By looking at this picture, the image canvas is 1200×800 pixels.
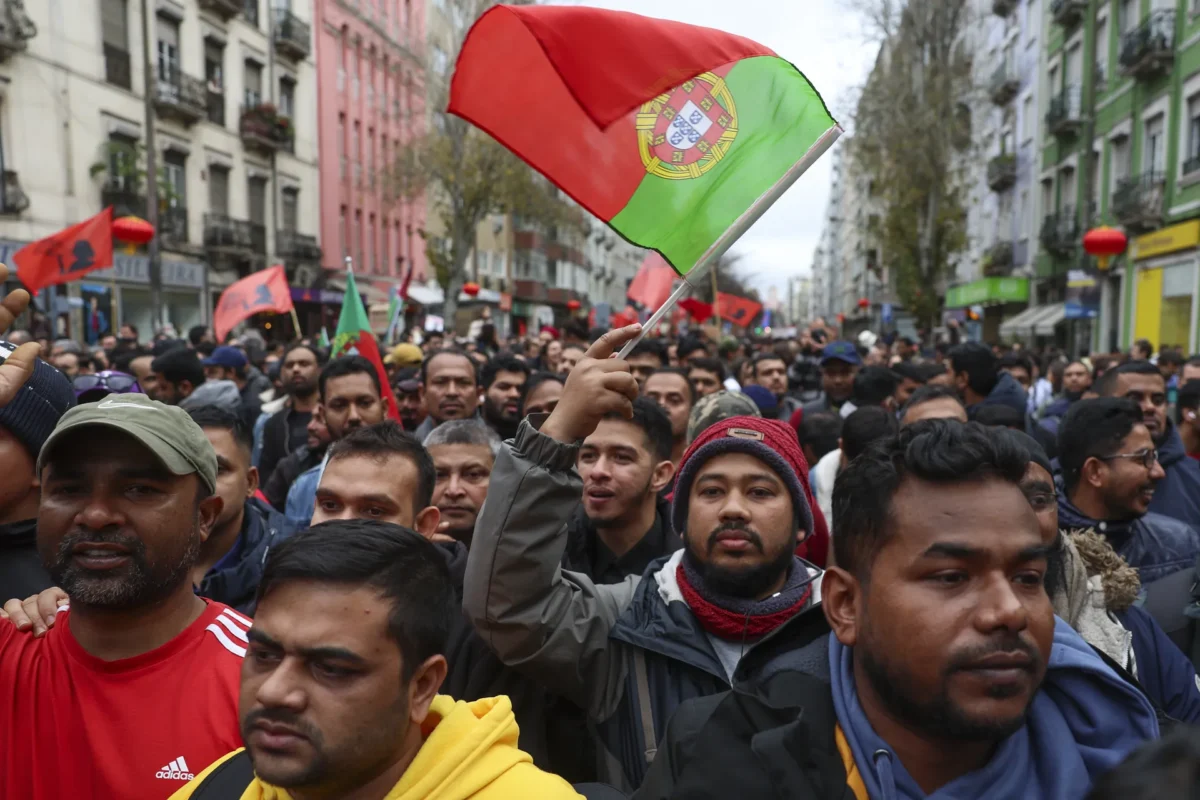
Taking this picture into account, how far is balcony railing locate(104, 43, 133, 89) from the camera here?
22656 millimetres

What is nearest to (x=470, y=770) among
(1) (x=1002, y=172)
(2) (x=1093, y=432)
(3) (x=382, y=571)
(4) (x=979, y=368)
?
(3) (x=382, y=571)

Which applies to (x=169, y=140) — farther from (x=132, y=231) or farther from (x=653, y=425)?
(x=653, y=425)

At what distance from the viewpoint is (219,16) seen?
27.6m

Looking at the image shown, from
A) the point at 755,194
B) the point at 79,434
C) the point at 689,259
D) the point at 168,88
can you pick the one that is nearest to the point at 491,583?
the point at 79,434

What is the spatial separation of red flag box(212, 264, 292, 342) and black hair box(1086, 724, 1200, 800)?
37.0 feet

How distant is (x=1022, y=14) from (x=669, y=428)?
35.9 meters

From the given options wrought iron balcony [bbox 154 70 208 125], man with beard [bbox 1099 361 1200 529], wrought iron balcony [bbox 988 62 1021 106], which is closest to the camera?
man with beard [bbox 1099 361 1200 529]

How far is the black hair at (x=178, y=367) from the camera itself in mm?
7360

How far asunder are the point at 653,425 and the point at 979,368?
13.8 feet

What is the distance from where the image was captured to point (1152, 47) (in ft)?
68.0

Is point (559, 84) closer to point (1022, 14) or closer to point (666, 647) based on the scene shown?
point (666, 647)

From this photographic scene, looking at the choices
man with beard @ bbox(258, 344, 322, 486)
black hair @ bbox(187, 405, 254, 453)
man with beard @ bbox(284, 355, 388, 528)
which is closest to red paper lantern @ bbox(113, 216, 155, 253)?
man with beard @ bbox(258, 344, 322, 486)

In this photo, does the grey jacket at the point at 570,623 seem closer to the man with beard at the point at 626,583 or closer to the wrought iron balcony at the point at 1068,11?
the man with beard at the point at 626,583

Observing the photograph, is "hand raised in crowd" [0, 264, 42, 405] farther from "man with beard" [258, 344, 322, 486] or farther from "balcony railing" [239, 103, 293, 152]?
"balcony railing" [239, 103, 293, 152]
